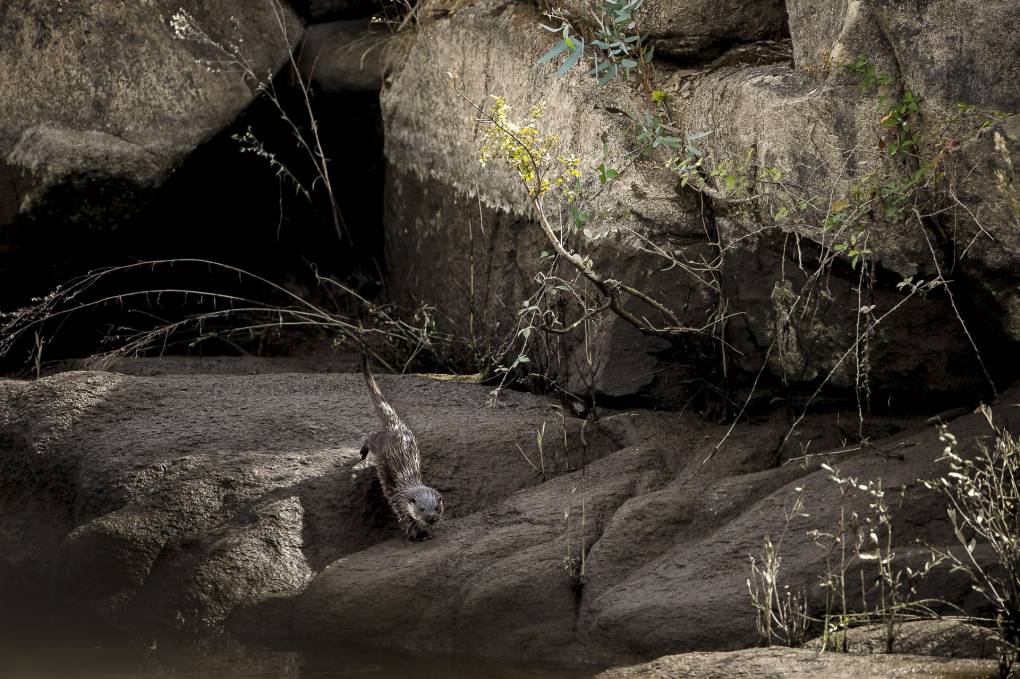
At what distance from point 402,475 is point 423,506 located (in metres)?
0.19

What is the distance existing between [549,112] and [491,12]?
800mm

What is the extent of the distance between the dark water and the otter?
572mm

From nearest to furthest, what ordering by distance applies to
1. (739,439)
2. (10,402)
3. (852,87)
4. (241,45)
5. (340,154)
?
(852,87)
(739,439)
(10,402)
(241,45)
(340,154)

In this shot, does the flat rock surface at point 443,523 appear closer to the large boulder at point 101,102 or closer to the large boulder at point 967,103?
the large boulder at point 967,103

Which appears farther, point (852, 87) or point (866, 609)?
point (852, 87)

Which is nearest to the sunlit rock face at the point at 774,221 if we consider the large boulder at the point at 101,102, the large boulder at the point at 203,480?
the large boulder at the point at 203,480

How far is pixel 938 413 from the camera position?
4.96m

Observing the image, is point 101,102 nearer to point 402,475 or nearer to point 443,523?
point 402,475

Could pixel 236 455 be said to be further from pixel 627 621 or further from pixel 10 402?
pixel 627 621

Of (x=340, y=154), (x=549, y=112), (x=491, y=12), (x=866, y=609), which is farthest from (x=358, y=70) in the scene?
(x=866, y=609)

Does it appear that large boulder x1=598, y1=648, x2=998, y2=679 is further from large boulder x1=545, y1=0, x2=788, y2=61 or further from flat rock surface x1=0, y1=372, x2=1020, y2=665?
large boulder x1=545, y1=0, x2=788, y2=61

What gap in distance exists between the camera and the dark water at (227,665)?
168 inches

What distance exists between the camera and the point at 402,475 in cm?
496

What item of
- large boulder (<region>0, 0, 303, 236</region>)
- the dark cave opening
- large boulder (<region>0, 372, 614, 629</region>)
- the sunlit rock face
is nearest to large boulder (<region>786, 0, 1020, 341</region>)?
the sunlit rock face
